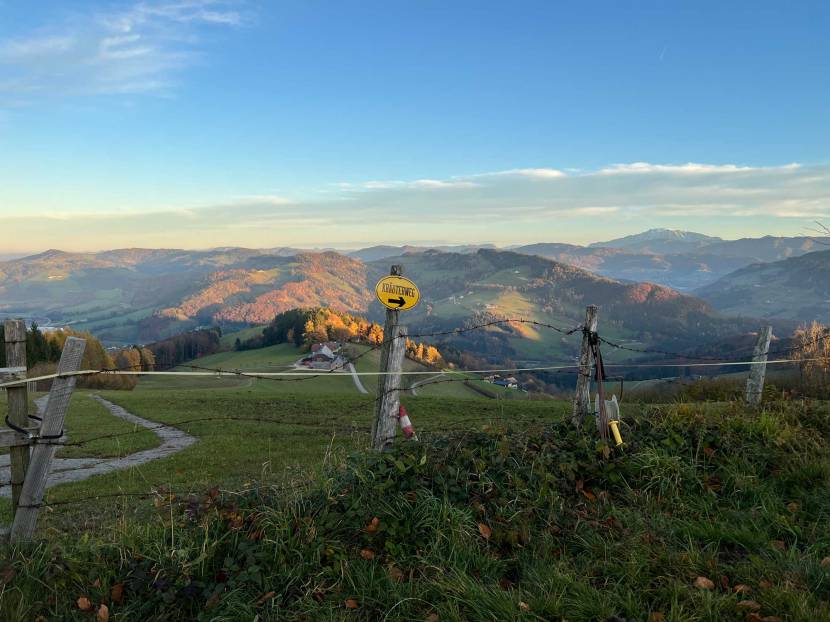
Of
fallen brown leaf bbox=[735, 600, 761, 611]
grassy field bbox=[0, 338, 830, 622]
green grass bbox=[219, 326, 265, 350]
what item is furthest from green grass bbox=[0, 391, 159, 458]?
green grass bbox=[219, 326, 265, 350]

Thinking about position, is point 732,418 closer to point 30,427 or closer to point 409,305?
point 409,305

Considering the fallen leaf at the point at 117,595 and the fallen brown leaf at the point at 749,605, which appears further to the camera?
the fallen leaf at the point at 117,595

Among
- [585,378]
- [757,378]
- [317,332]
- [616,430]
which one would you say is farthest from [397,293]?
[317,332]

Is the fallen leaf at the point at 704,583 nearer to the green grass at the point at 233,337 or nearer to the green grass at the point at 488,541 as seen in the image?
the green grass at the point at 488,541

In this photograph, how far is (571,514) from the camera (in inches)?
239

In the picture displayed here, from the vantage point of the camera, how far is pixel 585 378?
8.14 metres

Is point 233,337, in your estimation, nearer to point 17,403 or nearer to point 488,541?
point 17,403

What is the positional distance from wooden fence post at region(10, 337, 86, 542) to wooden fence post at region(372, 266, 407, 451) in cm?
355

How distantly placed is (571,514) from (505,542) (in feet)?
3.21

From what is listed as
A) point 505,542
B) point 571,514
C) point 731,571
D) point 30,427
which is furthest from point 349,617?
point 30,427

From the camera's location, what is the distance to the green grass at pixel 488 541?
4.49m

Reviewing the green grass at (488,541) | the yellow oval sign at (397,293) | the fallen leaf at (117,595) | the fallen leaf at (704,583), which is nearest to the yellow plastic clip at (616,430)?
the green grass at (488,541)

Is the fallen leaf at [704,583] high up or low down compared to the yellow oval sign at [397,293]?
down

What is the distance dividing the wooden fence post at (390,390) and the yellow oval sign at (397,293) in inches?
4.8
